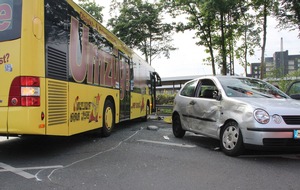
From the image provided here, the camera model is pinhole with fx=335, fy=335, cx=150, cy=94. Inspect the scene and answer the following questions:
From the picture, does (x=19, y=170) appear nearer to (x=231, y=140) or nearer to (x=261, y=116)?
(x=231, y=140)

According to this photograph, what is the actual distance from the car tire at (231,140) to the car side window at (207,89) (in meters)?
0.95

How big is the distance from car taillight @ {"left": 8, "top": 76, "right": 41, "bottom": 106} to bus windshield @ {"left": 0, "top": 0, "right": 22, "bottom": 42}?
2.47ft

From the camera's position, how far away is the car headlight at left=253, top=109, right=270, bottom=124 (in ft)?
19.1

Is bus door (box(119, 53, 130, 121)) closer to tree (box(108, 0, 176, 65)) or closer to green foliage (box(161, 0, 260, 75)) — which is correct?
green foliage (box(161, 0, 260, 75))

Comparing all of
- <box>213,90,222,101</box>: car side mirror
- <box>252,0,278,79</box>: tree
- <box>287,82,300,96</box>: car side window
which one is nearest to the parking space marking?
<box>213,90,222,101</box>: car side mirror

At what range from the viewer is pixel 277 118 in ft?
19.2

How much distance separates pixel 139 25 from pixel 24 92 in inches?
897

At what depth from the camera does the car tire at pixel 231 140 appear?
6218mm

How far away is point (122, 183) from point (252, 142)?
256 centimetres

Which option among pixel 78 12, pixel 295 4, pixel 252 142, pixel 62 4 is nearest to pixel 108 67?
pixel 78 12

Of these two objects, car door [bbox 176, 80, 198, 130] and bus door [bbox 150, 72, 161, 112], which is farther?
bus door [bbox 150, 72, 161, 112]

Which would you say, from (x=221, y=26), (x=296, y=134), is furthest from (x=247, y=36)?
(x=296, y=134)

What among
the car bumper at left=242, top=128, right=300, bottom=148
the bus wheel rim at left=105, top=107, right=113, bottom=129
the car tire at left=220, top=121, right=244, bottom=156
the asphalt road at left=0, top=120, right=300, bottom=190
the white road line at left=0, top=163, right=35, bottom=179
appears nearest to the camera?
the asphalt road at left=0, top=120, right=300, bottom=190

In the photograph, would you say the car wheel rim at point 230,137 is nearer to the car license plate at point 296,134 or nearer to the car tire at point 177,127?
the car license plate at point 296,134
